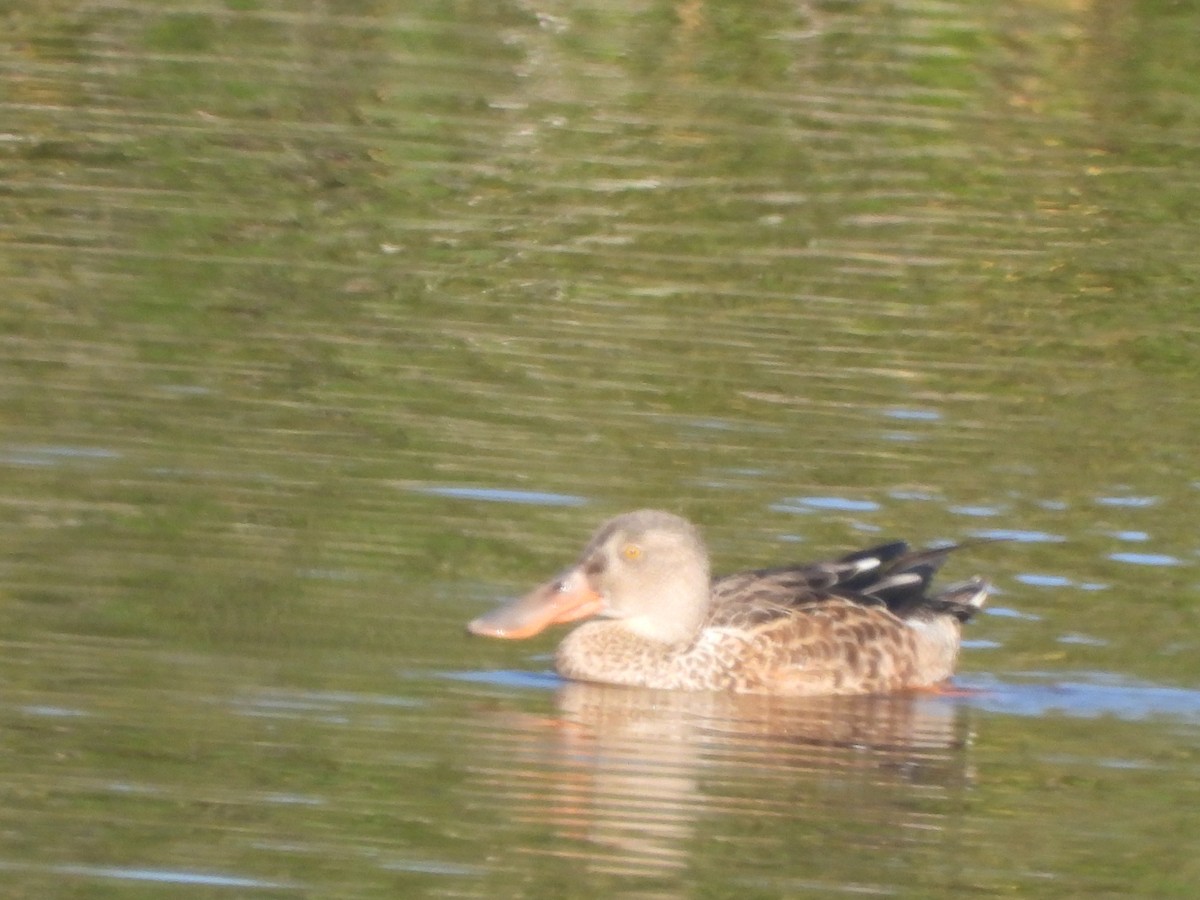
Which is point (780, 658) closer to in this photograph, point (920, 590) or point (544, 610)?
point (920, 590)

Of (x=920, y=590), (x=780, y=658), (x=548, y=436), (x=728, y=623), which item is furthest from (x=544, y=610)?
(x=548, y=436)

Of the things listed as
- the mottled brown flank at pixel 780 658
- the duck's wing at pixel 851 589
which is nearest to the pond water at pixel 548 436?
the mottled brown flank at pixel 780 658

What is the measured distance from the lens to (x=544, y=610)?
1127 centimetres

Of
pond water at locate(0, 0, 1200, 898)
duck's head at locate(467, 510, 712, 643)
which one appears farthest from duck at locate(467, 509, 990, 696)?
pond water at locate(0, 0, 1200, 898)

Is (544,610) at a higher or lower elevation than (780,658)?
higher

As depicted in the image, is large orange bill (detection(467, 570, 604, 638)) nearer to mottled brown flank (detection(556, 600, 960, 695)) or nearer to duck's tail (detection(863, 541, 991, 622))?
mottled brown flank (detection(556, 600, 960, 695))

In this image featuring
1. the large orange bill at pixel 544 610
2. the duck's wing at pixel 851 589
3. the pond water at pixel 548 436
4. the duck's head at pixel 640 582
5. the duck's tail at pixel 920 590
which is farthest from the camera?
the duck's tail at pixel 920 590

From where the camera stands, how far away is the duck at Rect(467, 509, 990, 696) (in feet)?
37.7

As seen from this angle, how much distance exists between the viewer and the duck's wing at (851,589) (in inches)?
454

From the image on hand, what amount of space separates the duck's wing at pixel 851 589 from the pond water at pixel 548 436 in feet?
0.93

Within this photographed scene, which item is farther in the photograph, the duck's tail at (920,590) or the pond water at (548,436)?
the duck's tail at (920,590)

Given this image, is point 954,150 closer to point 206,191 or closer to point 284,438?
point 206,191

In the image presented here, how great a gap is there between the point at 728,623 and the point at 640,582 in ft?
1.20

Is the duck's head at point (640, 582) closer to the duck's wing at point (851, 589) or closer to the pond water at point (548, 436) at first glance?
the duck's wing at point (851, 589)
